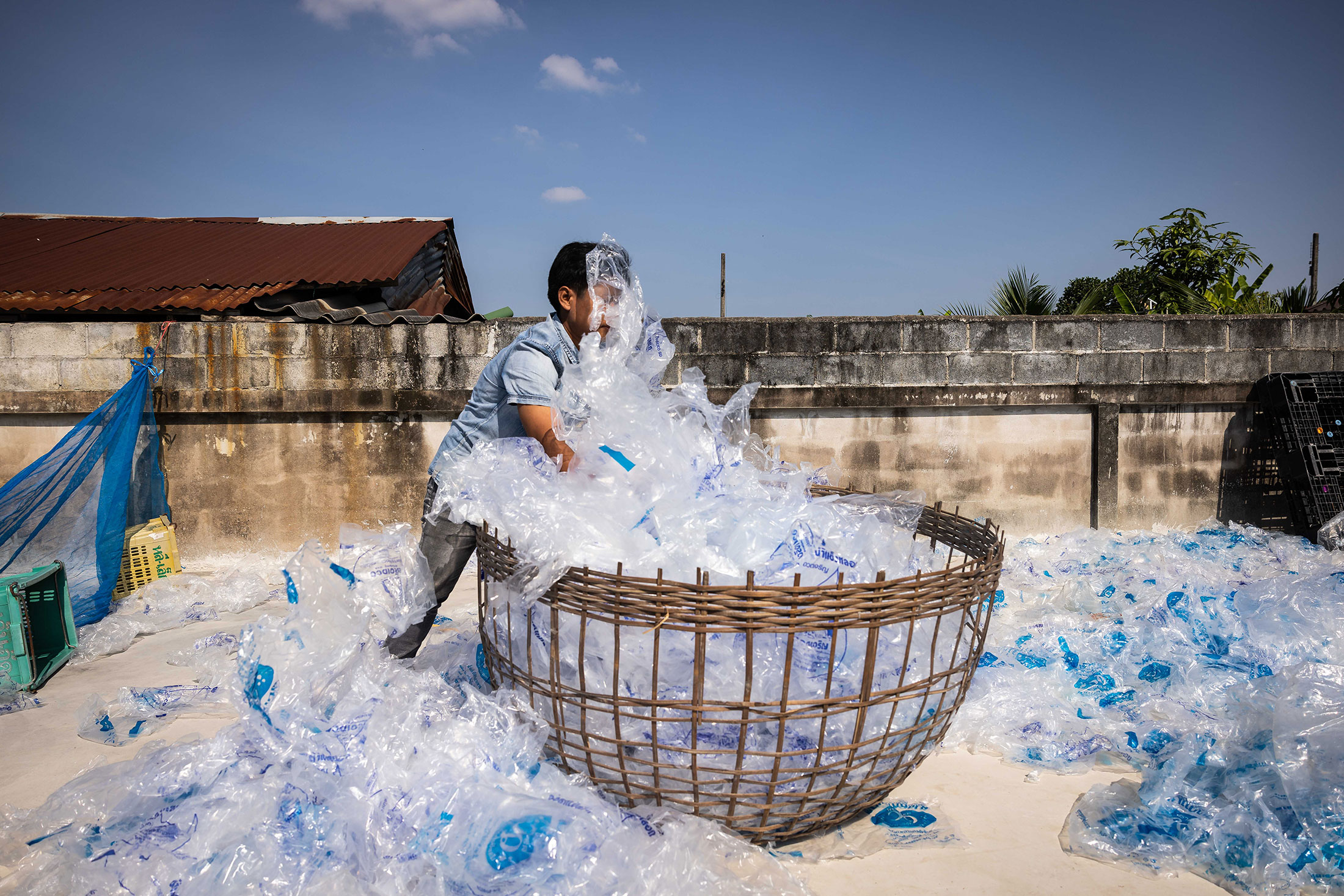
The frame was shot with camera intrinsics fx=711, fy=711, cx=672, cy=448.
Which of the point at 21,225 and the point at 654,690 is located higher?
the point at 21,225

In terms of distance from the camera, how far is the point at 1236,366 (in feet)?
15.6

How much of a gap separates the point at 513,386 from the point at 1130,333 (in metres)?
4.49

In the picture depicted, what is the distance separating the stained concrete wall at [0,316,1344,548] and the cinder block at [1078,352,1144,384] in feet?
0.04

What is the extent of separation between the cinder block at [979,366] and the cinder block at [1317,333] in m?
1.97

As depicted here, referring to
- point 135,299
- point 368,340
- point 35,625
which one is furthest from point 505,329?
point 35,625

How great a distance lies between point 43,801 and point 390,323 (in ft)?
10.2

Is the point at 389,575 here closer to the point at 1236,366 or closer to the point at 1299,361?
the point at 1236,366

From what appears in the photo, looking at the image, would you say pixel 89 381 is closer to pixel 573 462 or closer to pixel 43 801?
pixel 43 801

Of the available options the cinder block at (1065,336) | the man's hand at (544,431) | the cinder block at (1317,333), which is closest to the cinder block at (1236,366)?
the cinder block at (1317,333)

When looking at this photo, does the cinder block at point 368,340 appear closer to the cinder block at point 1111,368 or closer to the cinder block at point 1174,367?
the cinder block at point 1111,368

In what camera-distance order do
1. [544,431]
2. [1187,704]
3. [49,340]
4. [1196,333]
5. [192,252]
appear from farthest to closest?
1. [192,252]
2. [1196,333]
3. [49,340]
4. [1187,704]
5. [544,431]

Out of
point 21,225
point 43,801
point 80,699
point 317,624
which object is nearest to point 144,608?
point 80,699

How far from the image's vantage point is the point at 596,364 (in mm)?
1908

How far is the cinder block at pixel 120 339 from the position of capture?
4352 millimetres
